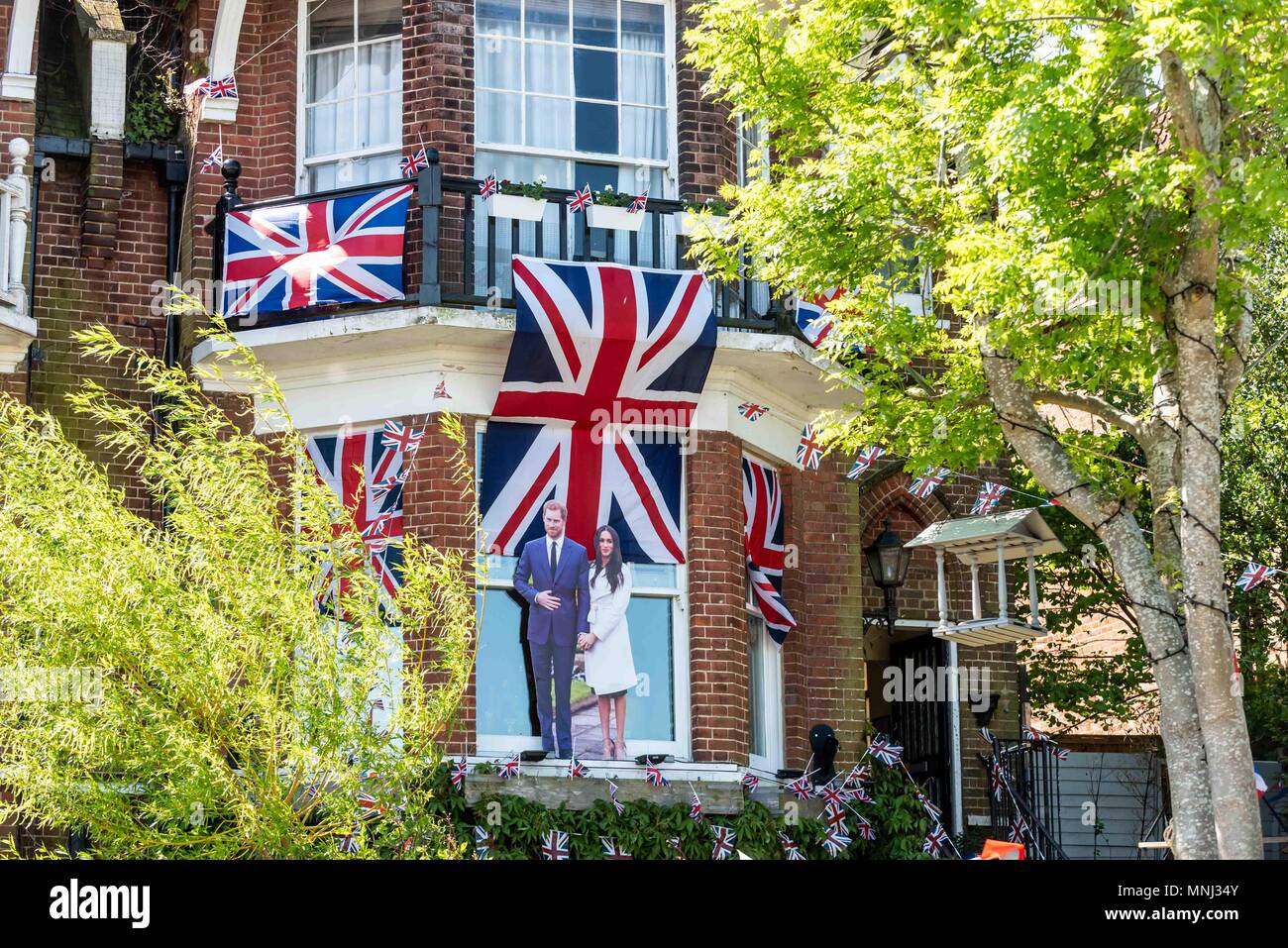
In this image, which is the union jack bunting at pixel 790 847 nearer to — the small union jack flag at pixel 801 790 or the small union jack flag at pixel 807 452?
the small union jack flag at pixel 801 790

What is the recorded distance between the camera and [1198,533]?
11828mm

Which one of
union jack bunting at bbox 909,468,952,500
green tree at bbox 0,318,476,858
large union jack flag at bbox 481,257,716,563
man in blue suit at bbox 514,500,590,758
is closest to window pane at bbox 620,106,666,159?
large union jack flag at bbox 481,257,716,563

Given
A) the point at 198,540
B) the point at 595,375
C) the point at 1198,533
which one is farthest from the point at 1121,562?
the point at 198,540

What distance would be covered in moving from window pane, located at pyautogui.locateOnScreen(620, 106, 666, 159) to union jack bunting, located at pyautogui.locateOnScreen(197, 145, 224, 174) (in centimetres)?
335

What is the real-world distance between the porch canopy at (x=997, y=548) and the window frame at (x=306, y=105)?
5474 mm

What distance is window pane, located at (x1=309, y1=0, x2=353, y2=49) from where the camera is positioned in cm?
1655

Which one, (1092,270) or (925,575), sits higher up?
(1092,270)

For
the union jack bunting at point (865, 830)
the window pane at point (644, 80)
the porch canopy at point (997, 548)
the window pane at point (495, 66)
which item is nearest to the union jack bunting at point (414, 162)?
the window pane at point (495, 66)

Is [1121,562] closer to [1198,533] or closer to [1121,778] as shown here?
[1198,533]

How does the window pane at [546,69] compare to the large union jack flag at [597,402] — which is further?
the window pane at [546,69]

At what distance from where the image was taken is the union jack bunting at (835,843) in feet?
48.8

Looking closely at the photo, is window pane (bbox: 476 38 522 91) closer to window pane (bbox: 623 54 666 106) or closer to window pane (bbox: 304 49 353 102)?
window pane (bbox: 623 54 666 106)

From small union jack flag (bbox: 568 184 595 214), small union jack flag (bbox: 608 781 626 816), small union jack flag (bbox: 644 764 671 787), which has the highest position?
small union jack flag (bbox: 568 184 595 214)
